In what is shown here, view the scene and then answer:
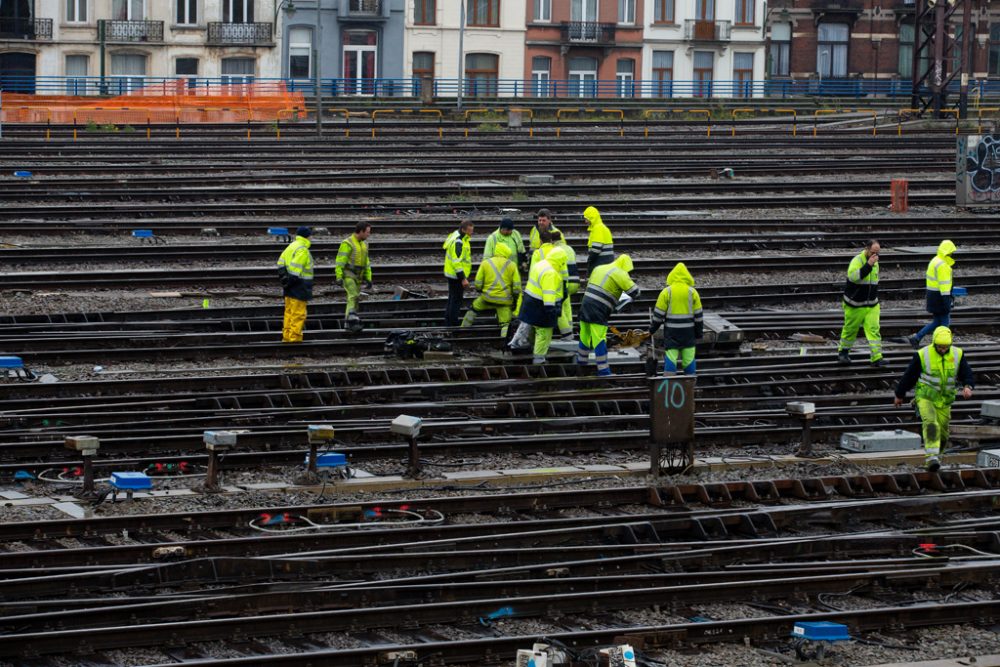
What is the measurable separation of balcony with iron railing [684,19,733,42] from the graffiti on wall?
3285cm

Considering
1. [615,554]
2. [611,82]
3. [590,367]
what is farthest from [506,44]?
[615,554]

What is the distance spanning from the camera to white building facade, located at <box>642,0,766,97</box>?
231 ft

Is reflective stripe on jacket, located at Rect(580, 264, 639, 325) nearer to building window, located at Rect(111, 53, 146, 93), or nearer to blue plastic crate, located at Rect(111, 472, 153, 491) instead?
blue plastic crate, located at Rect(111, 472, 153, 491)

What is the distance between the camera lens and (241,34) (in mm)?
64312

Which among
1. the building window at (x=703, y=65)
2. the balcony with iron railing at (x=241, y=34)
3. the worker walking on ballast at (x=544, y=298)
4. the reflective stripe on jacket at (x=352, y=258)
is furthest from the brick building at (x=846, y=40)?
the worker walking on ballast at (x=544, y=298)

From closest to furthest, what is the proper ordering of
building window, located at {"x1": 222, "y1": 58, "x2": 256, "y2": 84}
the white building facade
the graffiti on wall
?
the graffiti on wall
building window, located at {"x1": 222, "y1": 58, "x2": 256, "y2": 84}
the white building facade

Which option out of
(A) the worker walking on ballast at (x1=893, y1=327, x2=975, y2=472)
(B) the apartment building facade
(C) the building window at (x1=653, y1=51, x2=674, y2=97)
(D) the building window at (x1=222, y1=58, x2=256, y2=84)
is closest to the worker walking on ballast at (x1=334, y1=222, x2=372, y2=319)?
(A) the worker walking on ballast at (x1=893, y1=327, x2=975, y2=472)

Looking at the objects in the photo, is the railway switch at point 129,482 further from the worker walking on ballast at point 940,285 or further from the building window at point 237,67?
the building window at point 237,67

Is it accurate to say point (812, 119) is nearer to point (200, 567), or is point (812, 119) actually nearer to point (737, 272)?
point (737, 272)

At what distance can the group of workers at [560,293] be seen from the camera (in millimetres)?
19703

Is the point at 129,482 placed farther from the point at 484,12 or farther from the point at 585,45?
the point at 585,45

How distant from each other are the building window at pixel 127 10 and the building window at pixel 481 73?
12486 mm

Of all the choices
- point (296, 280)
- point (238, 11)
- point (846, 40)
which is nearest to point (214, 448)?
point (296, 280)

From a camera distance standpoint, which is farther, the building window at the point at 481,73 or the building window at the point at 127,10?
the building window at the point at 481,73
